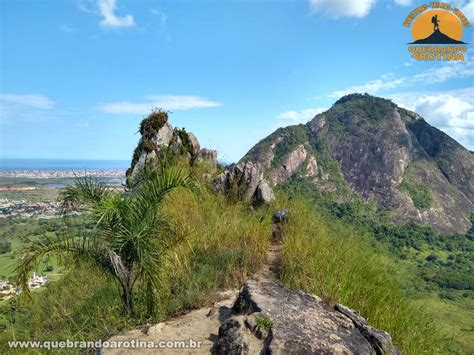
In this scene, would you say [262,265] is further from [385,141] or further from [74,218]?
[385,141]

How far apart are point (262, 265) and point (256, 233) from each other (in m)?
0.86

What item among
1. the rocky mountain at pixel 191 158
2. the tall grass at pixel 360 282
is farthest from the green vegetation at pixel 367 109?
the tall grass at pixel 360 282

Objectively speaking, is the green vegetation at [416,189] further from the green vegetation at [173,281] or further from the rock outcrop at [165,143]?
the green vegetation at [173,281]

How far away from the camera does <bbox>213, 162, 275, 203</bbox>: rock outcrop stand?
41.4 ft

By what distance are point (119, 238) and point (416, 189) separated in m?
157

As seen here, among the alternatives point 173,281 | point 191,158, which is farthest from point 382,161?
point 173,281

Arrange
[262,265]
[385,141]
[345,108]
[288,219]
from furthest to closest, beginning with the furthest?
[345,108]
[385,141]
[288,219]
[262,265]

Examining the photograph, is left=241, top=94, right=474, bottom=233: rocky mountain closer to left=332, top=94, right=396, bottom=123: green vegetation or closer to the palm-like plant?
left=332, top=94, right=396, bottom=123: green vegetation

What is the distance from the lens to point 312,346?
3918 millimetres

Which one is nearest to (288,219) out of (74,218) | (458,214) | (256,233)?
A: (256,233)

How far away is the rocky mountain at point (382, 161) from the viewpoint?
132 meters

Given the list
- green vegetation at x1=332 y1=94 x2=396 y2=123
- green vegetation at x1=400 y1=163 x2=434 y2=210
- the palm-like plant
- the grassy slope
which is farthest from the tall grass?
green vegetation at x1=332 y1=94 x2=396 y2=123

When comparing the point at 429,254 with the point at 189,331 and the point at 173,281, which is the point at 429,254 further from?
the point at 189,331

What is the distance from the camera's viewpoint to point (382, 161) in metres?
153
